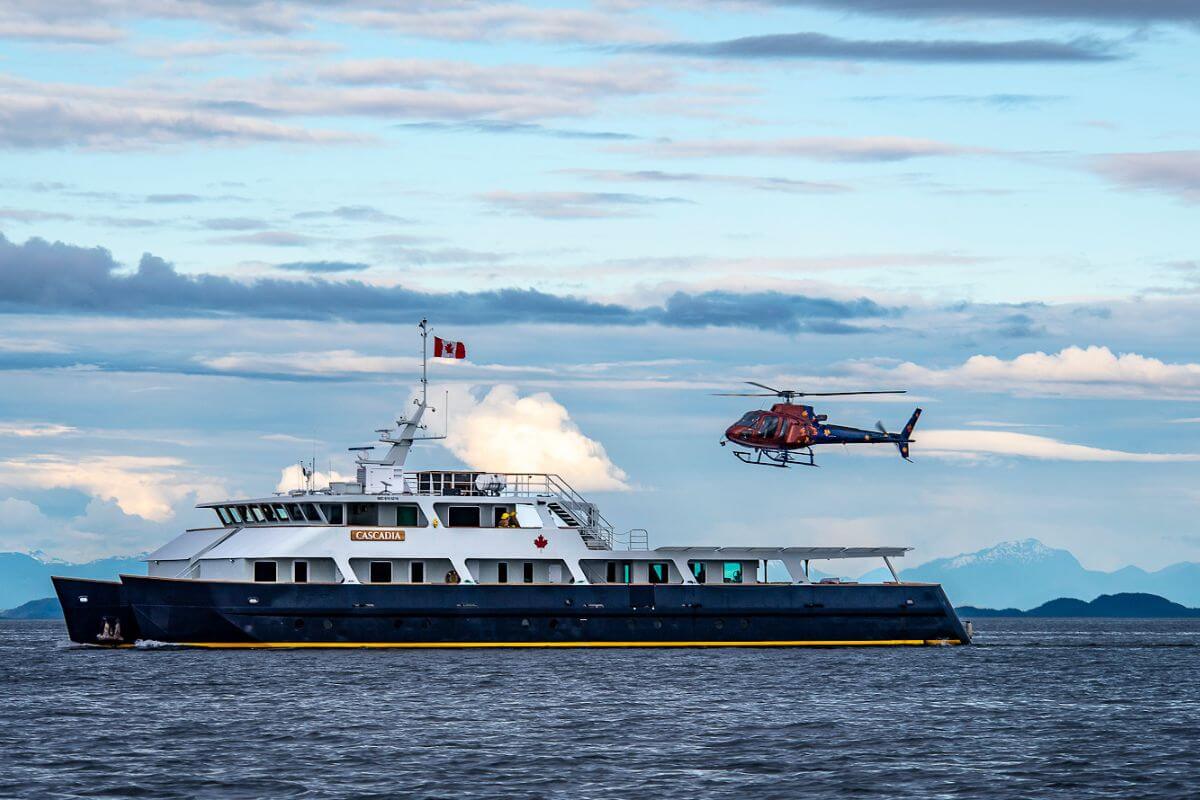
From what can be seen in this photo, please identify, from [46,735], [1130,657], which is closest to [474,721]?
[46,735]

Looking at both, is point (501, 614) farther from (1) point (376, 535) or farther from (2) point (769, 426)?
(2) point (769, 426)

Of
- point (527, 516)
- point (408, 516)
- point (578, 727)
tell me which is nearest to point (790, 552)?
point (527, 516)

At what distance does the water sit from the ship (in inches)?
38.4

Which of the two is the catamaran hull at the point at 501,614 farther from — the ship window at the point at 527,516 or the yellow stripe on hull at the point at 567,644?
the ship window at the point at 527,516

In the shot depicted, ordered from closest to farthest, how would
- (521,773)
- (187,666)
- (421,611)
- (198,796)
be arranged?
(198,796), (521,773), (187,666), (421,611)

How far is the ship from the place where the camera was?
57.1 metres

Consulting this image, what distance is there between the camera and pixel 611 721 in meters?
40.2

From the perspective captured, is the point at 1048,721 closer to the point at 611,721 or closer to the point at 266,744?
the point at 611,721

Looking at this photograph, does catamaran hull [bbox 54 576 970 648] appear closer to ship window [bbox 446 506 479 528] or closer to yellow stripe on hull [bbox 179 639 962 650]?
yellow stripe on hull [bbox 179 639 962 650]

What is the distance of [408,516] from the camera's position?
59094 mm

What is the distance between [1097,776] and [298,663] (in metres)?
29.0

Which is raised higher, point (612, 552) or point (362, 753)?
point (612, 552)

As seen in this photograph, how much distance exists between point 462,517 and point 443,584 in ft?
8.22

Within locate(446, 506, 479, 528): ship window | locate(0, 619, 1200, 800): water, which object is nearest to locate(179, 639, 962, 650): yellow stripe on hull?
locate(0, 619, 1200, 800): water
